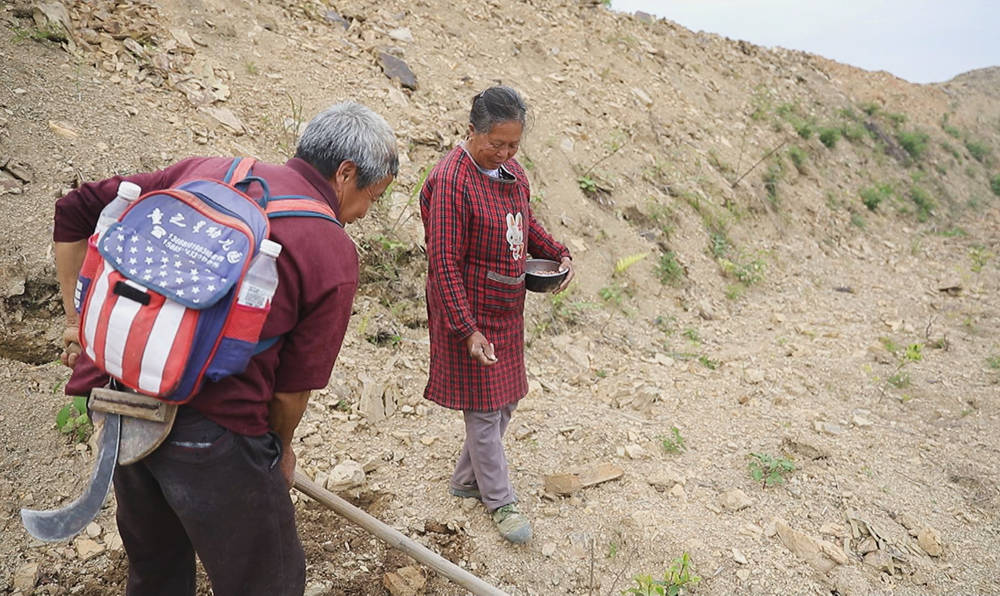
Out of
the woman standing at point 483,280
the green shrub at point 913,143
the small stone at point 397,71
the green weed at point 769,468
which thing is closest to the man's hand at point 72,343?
the woman standing at point 483,280

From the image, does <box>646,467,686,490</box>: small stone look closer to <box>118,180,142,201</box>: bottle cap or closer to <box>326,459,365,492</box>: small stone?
<box>326,459,365,492</box>: small stone

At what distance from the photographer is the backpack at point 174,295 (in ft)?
4.48

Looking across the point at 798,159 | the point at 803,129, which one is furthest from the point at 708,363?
the point at 803,129

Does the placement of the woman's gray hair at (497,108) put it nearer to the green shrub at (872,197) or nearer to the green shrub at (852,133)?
the green shrub at (872,197)

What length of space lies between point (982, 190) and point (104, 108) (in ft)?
45.2

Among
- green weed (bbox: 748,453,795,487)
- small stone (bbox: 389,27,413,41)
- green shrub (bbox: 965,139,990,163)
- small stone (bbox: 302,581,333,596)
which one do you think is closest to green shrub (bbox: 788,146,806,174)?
small stone (bbox: 389,27,413,41)

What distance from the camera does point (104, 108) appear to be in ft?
14.0

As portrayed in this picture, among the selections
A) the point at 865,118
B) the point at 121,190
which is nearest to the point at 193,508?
the point at 121,190

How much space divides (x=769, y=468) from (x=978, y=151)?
12.8 m

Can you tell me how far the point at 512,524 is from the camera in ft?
9.25

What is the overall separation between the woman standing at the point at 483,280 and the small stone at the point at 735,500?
41.5 inches

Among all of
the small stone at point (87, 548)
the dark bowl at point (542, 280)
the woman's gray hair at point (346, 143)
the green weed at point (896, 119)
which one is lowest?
the small stone at point (87, 548)

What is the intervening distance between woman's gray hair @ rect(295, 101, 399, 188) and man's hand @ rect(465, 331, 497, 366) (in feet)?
3.08

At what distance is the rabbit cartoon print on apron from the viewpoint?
8.69ft
